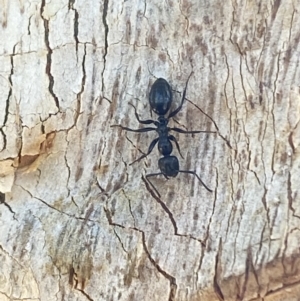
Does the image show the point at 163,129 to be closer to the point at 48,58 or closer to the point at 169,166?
the point at 169,166

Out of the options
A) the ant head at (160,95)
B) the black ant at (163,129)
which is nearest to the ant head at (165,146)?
the black ant at (163,129)

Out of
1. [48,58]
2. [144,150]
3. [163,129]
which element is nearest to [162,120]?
[163,129]

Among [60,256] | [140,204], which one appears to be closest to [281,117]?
[140,204]

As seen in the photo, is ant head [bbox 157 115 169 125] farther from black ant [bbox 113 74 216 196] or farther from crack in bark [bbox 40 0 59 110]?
crack in bark [bbox 40 0 59 110]

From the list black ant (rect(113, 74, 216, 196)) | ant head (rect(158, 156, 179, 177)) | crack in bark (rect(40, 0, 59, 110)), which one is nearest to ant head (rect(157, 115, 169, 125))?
black ant (rect(113, 74, 216, 196))

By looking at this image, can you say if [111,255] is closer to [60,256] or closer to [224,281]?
[60,256]

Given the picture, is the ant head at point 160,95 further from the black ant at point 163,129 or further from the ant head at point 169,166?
the ant head at point 169,166

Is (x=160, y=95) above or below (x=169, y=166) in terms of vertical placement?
above
